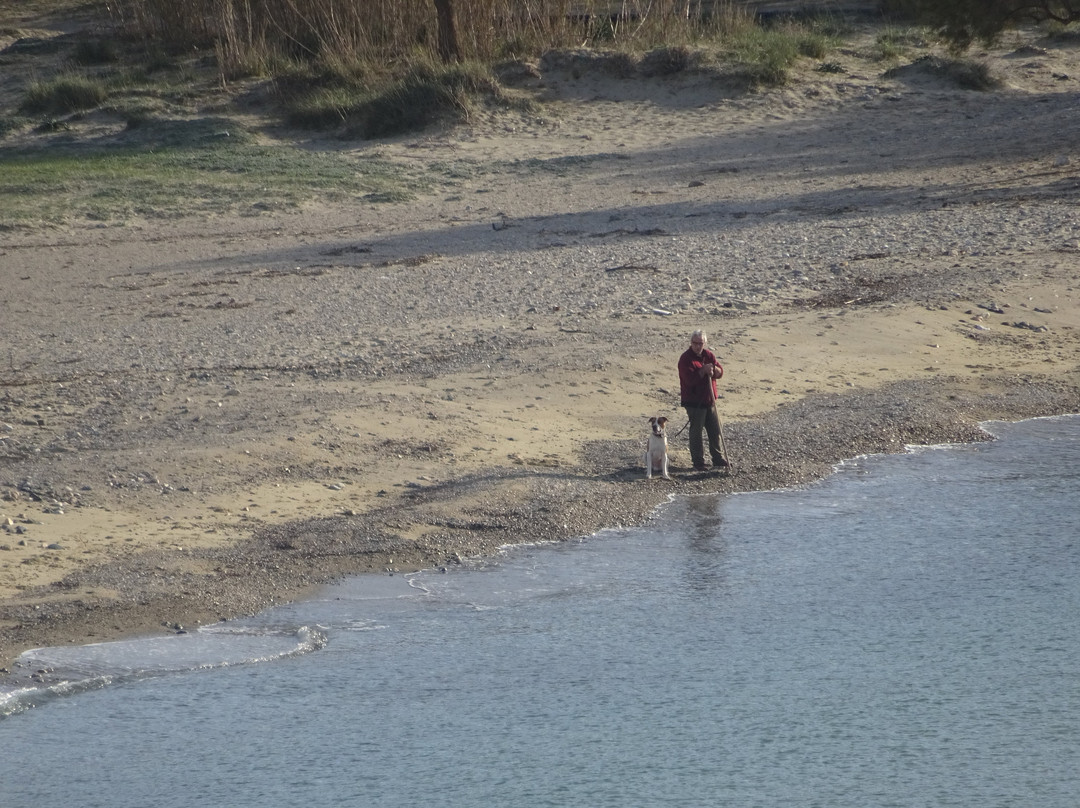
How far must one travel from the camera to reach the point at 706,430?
402 inches

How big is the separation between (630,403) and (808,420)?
1387mm

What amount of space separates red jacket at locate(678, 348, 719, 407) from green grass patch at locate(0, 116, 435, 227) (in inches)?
404

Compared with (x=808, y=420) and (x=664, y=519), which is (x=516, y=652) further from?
(x=808, y=420)

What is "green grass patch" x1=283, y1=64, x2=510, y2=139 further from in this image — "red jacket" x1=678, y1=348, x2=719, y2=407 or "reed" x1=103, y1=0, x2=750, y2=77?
"red jacket" x1=678, y1=348, x2=719, y2=407

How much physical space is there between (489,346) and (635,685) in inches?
228

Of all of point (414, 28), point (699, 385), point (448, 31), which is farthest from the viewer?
point (414, 28)

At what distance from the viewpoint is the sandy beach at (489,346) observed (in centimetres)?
888

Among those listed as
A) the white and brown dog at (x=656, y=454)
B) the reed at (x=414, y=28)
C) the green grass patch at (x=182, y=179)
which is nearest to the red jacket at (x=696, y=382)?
the white and brown dog at (x=656, y=454)

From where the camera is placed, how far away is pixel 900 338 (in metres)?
13.0

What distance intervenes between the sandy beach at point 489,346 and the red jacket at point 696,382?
605 millimetres

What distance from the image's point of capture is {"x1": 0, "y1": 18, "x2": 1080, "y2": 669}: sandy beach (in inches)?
350

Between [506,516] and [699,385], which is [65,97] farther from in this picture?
[506,516]

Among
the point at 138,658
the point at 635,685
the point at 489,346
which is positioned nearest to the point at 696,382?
the point at 635,685

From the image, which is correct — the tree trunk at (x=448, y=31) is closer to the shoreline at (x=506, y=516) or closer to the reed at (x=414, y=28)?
the reed at (x=414, y=28)
